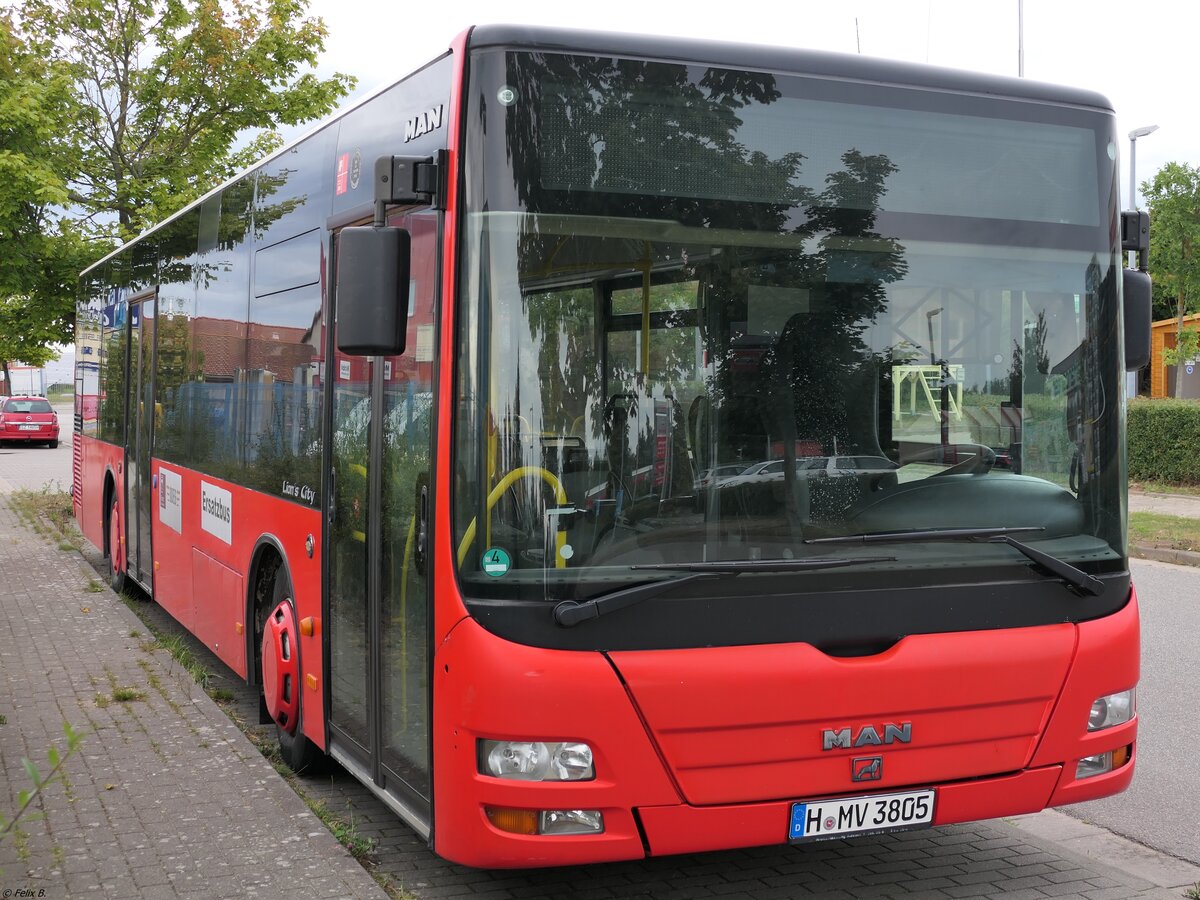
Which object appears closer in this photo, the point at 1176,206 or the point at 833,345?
the point at 833,345

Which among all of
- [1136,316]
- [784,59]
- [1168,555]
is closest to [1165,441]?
[1168,555]

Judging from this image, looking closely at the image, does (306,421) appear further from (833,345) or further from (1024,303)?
(1024,303)

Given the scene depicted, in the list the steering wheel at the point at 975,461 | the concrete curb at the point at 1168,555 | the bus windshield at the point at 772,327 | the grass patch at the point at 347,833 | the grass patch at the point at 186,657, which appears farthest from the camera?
the concrete curb at the point at 1168,555

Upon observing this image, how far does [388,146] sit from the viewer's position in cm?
526

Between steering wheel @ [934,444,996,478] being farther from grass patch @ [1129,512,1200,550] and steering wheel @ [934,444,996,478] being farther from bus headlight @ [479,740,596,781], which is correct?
grass patch @ [1129,512,1200,550]

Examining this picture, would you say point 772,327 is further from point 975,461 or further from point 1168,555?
point 1168,555

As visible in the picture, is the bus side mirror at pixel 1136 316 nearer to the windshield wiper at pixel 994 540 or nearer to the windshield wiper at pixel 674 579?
the windshield wiper at pixel 994 540

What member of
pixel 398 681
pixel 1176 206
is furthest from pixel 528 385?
pixel 1176 206

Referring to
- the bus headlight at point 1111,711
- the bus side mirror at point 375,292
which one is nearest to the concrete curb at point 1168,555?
the bus headlight at point 1111,711

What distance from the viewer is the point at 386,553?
511cm

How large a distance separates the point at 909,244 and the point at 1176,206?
35.0 metres

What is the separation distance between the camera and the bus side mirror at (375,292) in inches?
171

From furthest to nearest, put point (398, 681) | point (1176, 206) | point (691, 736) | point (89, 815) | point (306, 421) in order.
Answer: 1. point (1176, 206)
2. point (306, 421)
3. point (89, 815)
4. point (398, 681)
5. point (691, 736)

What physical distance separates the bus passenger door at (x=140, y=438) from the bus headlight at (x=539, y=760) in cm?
689
